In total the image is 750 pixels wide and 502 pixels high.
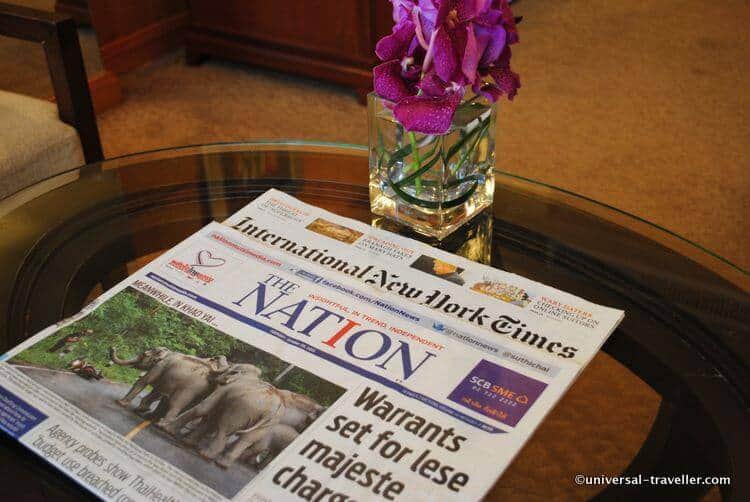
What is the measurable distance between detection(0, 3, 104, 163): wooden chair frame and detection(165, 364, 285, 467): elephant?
0.84m

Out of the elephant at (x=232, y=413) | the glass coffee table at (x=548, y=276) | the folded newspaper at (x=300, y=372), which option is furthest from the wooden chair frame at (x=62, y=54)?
the elephant at (x=232, y=413)

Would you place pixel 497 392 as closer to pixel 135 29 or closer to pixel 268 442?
pixel 268 442

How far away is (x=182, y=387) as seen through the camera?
781 millimetres

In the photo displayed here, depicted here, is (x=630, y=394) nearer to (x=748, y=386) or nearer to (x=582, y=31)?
(x=748, y=386)

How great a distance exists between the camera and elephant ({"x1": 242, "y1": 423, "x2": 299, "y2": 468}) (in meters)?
→ 0.70

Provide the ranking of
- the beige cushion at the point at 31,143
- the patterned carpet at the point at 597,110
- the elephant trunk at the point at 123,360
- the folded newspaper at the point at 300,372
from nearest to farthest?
1. the folded newspaper at the point at 300,372
2. the elephant trunk at the point at 123,360
3. the beige cushion at the point at 31,143
4. the patterned carpet at the point at 597,110

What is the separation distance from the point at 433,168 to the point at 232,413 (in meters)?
0.37

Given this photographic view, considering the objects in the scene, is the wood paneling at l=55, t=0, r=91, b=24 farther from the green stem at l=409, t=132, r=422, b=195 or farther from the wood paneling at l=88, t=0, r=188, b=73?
the green stem at l=409, t=132, r=422, b=195

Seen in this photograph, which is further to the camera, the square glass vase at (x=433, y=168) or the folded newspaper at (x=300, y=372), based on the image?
the square glass vase at (x=433, y=168)

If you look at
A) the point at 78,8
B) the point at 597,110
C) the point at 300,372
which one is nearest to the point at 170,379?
the point at 300,372

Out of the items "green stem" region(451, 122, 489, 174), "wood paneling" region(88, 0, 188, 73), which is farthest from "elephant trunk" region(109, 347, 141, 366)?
"wood paneling" region(88, 0, 188, 73)

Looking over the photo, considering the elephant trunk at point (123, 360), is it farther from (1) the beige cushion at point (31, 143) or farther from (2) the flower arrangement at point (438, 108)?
(1) the beige cushion at point (31, 143)

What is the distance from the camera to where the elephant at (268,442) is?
703 millimetres

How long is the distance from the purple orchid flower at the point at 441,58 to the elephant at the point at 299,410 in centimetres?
29
